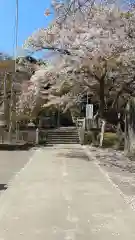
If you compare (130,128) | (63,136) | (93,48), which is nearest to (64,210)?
(93,48)

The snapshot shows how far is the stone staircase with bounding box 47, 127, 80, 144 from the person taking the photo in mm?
39438


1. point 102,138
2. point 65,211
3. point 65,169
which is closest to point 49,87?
point 102,138

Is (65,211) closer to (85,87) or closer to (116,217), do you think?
(116,217)

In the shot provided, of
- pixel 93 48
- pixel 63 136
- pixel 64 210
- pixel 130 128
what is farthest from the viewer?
pixel 63 136

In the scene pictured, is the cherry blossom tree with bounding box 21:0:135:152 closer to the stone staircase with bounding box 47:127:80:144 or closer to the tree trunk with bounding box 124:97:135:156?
the tree trunk with bounding box 124:97:135:156

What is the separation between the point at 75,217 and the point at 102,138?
26.5 meters

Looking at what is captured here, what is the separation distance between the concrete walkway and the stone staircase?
25064 millimetres

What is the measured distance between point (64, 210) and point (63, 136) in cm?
3179

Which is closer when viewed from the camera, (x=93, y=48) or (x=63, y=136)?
(x=93, y=48)

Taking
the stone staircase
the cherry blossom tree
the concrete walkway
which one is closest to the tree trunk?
the cherry blossom tree

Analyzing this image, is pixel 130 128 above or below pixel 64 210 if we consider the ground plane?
above

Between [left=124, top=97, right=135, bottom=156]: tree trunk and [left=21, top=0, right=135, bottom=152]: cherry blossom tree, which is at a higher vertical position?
[left=21, top=0, right=135, bottom=152]: cherry blossom tree

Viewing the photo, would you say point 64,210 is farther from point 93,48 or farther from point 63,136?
point 63,136

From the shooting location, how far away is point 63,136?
40.6m
